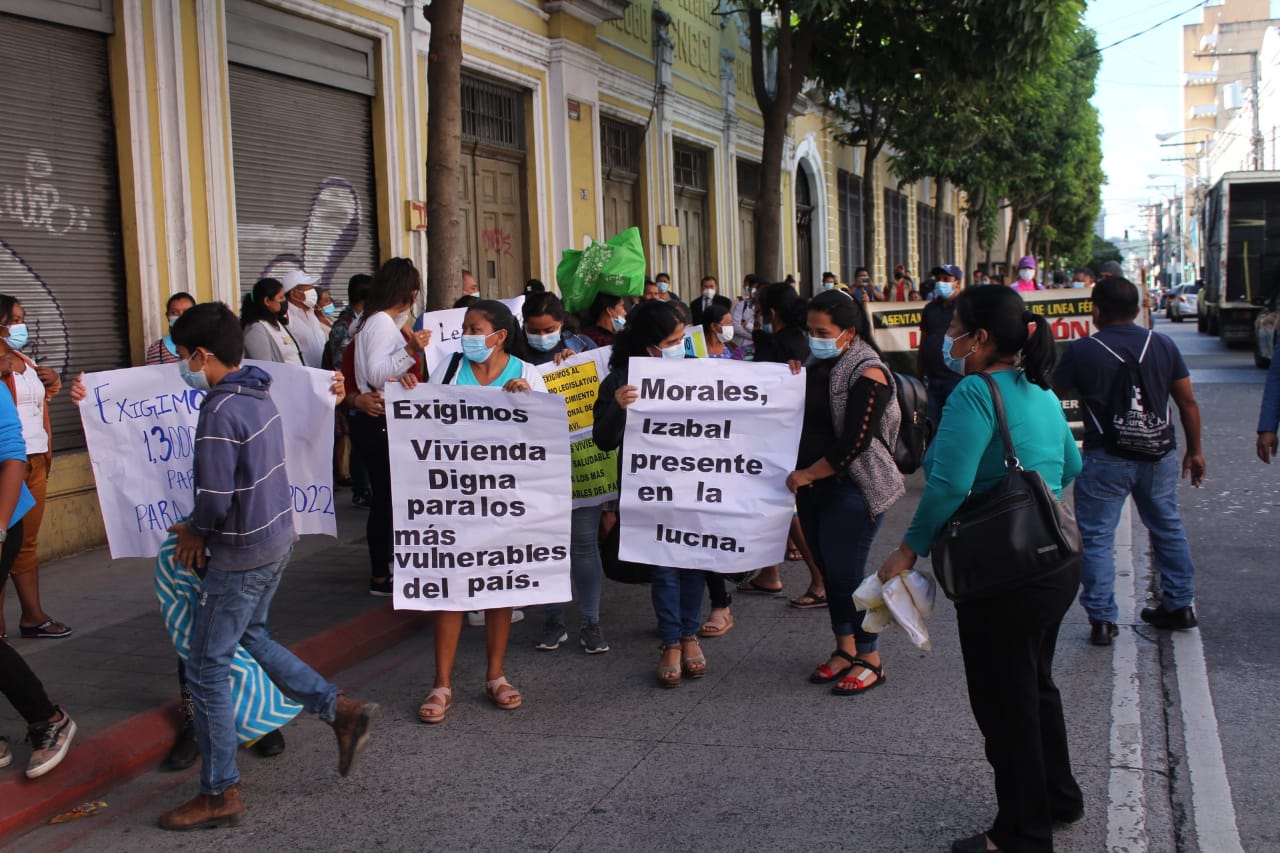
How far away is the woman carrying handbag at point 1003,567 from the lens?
12.0 feet

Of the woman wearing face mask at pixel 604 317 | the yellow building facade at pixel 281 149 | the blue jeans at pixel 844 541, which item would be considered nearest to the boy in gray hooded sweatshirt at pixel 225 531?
the blue jeans at pixel 844 541

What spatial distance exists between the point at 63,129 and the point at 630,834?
7099 millimetres

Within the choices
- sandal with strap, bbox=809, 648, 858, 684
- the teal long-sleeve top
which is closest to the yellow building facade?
sandal with strap, bbox=809, 648, 858, 684

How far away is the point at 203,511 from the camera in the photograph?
13.6 ft

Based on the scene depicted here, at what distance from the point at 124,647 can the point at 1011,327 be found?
4.68 metres

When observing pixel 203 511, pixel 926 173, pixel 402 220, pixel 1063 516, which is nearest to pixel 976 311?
pixel 1063 516

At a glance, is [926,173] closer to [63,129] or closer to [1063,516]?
[63,129]

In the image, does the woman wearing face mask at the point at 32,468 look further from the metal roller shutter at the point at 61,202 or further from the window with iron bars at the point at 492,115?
the window with iron bars at the point at 492,115

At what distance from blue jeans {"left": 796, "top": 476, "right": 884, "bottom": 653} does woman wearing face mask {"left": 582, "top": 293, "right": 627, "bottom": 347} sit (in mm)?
2720

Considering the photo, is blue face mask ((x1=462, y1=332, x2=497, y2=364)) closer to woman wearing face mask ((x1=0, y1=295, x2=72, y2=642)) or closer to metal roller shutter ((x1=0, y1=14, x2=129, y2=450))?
woman wearing face mask ((x1=0, y1=295, x2=72, y2=642))

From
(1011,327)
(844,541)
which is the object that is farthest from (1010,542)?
(844,541)

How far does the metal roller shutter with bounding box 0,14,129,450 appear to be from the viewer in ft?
27.7

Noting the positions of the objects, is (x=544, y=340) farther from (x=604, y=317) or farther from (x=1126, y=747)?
(x=1126, y=747)

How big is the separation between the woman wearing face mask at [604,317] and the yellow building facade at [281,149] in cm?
347
